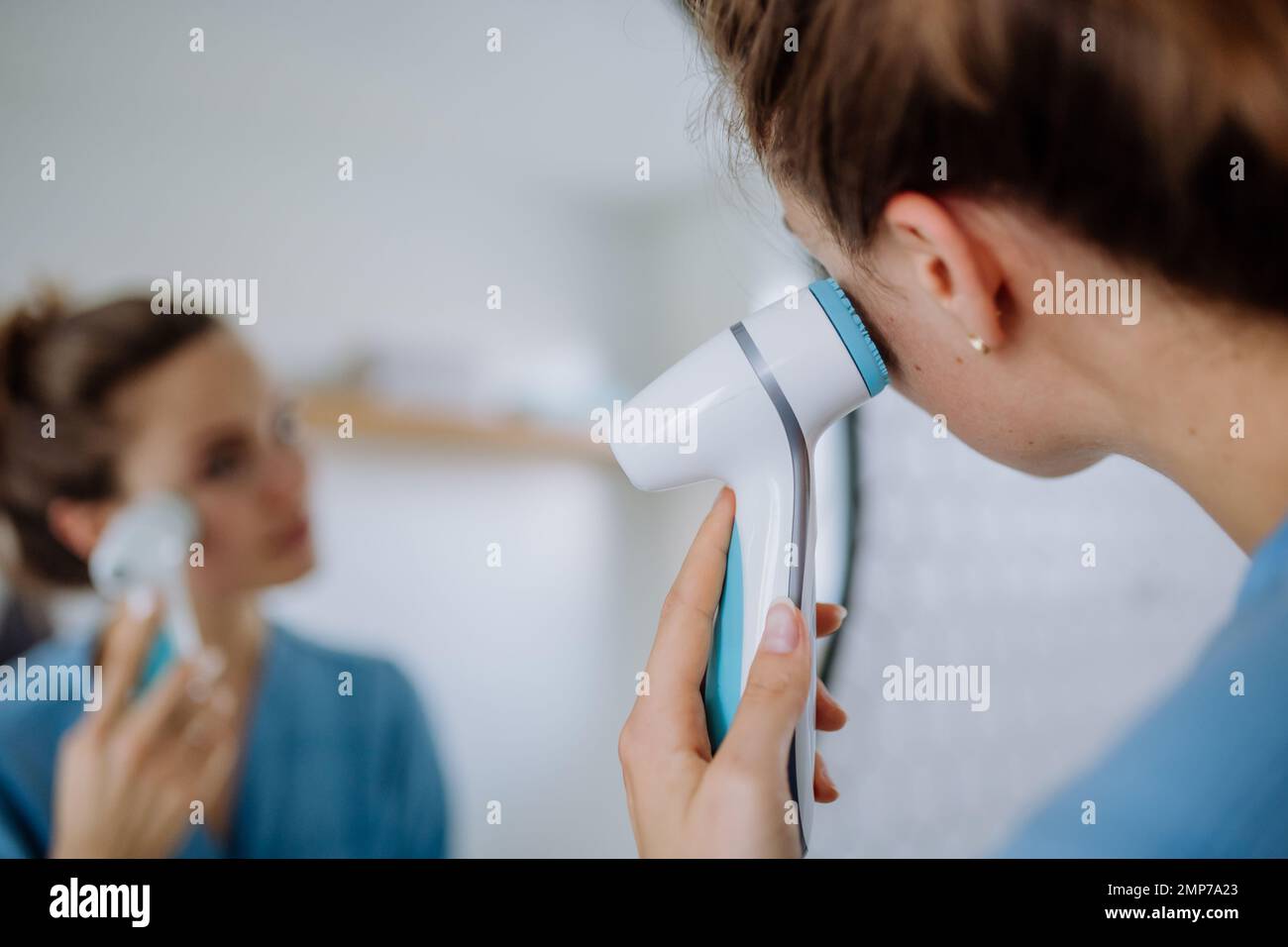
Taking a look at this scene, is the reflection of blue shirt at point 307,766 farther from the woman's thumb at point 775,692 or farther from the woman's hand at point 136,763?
the woman's thumb at point 775,692

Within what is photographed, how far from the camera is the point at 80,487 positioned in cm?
119

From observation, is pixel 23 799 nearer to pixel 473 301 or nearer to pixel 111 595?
pixel 111 595

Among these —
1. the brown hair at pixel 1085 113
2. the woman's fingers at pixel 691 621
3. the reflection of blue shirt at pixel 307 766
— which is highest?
the brown hair at pixel 1085 113

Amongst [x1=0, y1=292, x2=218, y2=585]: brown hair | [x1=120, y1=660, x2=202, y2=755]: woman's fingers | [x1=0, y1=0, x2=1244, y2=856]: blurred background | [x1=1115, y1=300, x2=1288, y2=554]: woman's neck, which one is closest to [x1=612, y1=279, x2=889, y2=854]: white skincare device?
[x1=1115, y1=300, x2=1288, y2=554]: woman's neck

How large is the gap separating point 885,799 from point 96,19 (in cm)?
166

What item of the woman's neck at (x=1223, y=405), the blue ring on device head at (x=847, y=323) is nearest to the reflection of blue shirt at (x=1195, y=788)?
the woman's neck at (x=1223, y=405)

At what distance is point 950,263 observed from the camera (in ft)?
1.31

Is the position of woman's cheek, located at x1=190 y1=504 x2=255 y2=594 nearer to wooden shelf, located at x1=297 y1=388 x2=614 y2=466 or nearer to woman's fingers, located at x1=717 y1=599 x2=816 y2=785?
wooden shelf, located at x1=297 y1=388 x2=614 y2=466

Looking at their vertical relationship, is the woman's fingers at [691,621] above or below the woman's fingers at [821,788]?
above

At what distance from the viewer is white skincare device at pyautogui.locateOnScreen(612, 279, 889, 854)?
0.49m

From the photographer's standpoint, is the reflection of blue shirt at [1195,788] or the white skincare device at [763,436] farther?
the white skincare device at [763,436]

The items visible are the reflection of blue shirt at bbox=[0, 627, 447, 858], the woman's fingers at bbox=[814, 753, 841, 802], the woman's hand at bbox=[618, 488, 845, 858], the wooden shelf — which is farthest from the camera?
the wooden shelf

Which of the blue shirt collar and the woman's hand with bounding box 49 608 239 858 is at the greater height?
the blue shirt collar

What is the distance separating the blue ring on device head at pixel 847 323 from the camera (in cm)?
48
